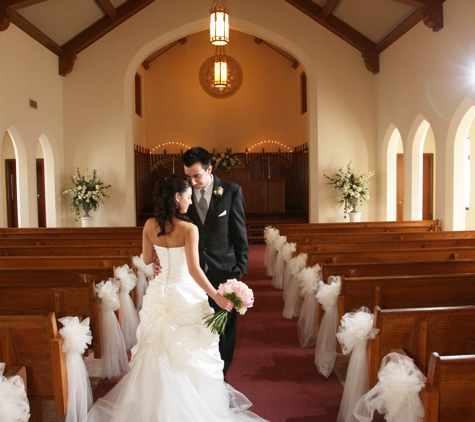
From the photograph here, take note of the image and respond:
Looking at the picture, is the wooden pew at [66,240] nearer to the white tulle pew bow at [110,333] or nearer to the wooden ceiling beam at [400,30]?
the white tulle pew bow at [110,333]

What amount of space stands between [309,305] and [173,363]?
228 centimetres

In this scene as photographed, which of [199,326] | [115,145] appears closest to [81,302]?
[199,326]

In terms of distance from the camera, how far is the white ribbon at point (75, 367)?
113 inches

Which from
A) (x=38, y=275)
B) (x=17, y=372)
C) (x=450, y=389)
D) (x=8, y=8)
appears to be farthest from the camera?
(x=8, y=8)

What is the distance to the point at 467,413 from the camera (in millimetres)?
2119

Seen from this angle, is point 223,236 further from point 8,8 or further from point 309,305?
point 8,8

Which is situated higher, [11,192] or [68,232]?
[11,192]

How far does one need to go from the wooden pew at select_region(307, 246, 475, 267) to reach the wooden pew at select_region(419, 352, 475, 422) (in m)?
2.85

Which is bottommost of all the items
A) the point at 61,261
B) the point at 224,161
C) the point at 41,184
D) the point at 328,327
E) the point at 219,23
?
the point at 328,327

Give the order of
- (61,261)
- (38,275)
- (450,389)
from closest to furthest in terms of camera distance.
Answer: (450,389), (38,275), (61,261)

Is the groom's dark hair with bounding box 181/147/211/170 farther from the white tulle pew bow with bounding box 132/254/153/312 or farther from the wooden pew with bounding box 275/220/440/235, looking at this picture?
the wooden pew with bounding box 275/220/440/235

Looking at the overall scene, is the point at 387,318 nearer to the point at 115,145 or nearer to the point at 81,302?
the point at 81,302

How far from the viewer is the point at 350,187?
419 inches

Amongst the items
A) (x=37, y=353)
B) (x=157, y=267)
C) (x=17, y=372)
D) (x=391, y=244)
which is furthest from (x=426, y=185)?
(x=17, y=372)
